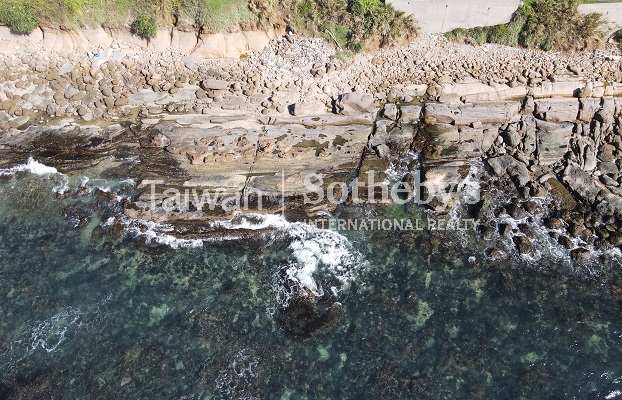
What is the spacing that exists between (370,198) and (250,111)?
9.03 meters

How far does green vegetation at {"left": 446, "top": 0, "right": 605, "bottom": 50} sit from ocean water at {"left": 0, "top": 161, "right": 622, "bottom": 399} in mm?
13905

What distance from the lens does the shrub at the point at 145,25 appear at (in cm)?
2772

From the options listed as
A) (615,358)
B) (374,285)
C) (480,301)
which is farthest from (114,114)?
(615,358)

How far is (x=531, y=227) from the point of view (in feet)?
70.1

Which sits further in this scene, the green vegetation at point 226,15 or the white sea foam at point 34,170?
the green vegetation at point 226,15

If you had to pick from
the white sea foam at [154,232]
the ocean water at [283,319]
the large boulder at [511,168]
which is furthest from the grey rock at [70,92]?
the large boulder at [511,168]

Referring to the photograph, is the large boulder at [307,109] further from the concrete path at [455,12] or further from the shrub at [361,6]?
the concrete path at [455,12]

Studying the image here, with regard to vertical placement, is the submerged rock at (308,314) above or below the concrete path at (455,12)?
below

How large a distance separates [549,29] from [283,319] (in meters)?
23.6

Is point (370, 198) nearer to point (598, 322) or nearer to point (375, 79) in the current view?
point (375, 79)

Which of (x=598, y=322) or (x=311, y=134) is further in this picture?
(x=311, y=134)

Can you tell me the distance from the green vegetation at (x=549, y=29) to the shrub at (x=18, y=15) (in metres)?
27.3

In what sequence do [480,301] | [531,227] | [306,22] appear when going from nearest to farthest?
[480,301]
[531,227]
[306,22]

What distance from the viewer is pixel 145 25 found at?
2769cm
